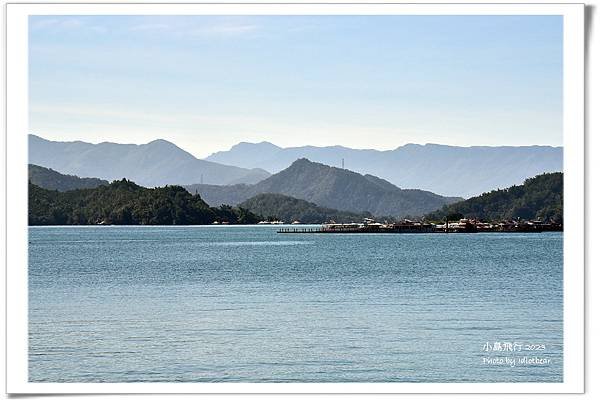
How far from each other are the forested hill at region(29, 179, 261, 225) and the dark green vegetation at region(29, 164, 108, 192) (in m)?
1.74

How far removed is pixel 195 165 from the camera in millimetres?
87250

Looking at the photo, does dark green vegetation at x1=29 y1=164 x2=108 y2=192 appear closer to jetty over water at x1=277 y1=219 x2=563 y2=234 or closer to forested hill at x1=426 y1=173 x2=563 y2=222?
jetty over water at x1=277 y1=219 x2=563 y2=234

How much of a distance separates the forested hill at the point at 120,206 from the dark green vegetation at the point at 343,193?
10264 millimetres

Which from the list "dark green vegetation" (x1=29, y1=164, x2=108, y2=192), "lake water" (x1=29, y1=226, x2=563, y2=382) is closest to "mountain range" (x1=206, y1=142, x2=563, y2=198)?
"dark green vegetation" (x1=29, y1=164, x2=108, y2=192)

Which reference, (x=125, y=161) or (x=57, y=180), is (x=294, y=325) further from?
(x=57, y=180)

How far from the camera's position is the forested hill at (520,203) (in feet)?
212

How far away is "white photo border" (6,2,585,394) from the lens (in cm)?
562

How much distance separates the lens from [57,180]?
7181cm

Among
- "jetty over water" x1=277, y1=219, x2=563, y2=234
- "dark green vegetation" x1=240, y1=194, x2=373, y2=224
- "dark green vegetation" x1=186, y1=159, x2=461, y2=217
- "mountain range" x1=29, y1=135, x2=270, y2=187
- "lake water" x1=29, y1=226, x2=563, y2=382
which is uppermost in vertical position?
"mountain range" x1=29, y1=135, x2=270, y2=187
